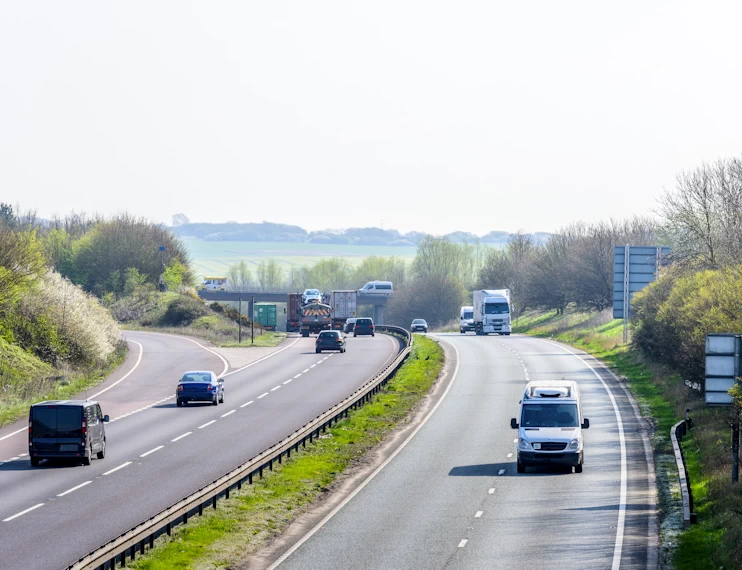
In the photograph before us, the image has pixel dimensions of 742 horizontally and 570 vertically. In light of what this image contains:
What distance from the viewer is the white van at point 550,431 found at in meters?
35.8

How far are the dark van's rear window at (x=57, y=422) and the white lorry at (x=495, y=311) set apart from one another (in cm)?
7244

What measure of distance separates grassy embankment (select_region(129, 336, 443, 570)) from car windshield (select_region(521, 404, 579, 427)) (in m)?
6.01

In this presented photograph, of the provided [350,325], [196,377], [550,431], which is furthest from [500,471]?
[350,325]

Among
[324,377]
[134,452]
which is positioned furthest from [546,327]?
[134,452]

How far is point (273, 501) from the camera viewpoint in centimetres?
3148

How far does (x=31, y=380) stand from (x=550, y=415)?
33.0 meters

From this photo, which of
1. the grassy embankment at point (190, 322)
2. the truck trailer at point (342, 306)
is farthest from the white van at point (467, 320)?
the grassy embankment at point (190, 322)

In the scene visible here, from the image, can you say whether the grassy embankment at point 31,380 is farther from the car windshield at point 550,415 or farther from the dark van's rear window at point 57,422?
the car windshield at point 550,415

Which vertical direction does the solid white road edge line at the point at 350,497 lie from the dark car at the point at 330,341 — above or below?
below

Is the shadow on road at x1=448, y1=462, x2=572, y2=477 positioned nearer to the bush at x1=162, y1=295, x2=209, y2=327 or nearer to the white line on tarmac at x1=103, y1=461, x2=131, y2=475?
the white line on tarmac at x1=103, y1=461, x2=131, y2=475

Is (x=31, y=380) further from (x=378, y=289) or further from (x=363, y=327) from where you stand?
(x=378, y=289)

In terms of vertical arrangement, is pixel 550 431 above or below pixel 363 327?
below

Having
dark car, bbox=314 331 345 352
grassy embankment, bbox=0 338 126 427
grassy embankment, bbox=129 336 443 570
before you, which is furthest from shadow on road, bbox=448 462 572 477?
dark car, bbox=314 331 345 352

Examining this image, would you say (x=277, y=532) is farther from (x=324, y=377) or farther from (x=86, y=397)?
(x=324, y=377)
